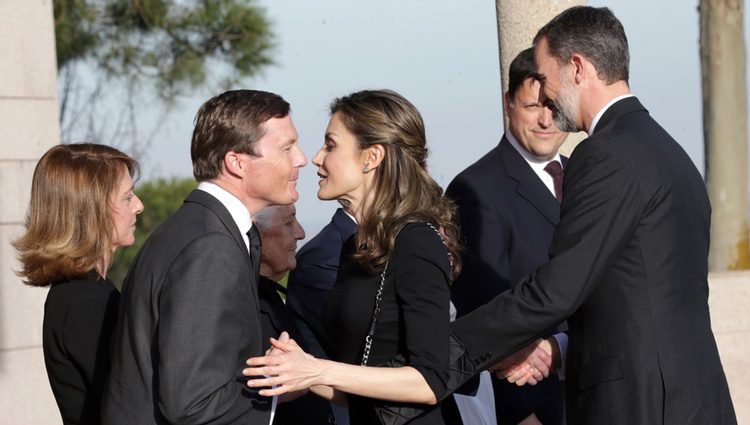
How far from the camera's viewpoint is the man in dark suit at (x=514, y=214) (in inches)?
159

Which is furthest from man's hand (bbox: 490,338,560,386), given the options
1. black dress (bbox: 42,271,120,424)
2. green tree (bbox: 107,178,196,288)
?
green tree (bbox: 107,178,196,288)

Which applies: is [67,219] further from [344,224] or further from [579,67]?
[579,67]

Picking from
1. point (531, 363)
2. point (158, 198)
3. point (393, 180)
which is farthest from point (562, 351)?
point (158, 198)

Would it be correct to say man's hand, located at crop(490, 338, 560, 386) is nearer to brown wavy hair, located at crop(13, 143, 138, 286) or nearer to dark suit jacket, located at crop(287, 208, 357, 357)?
dark suit jacket, located at crop(287, 208, 357, 357)

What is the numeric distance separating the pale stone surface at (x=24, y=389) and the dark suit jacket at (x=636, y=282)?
299cm

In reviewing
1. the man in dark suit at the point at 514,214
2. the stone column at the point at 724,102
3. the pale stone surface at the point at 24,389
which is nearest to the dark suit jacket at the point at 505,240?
the man in dark suit at the point at 514,214

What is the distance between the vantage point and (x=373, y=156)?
11.1ft

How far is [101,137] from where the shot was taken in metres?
11.5

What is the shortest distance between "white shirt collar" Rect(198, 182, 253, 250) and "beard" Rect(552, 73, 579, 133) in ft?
3.14

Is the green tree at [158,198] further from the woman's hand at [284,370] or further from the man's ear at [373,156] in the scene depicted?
the woman's hand at [284,370]

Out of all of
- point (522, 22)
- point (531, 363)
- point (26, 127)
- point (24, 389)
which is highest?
point (522, 22)

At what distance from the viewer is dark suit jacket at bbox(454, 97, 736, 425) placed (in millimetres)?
3115

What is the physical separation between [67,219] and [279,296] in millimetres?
823

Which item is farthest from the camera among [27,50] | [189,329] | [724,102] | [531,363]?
[724,102]
